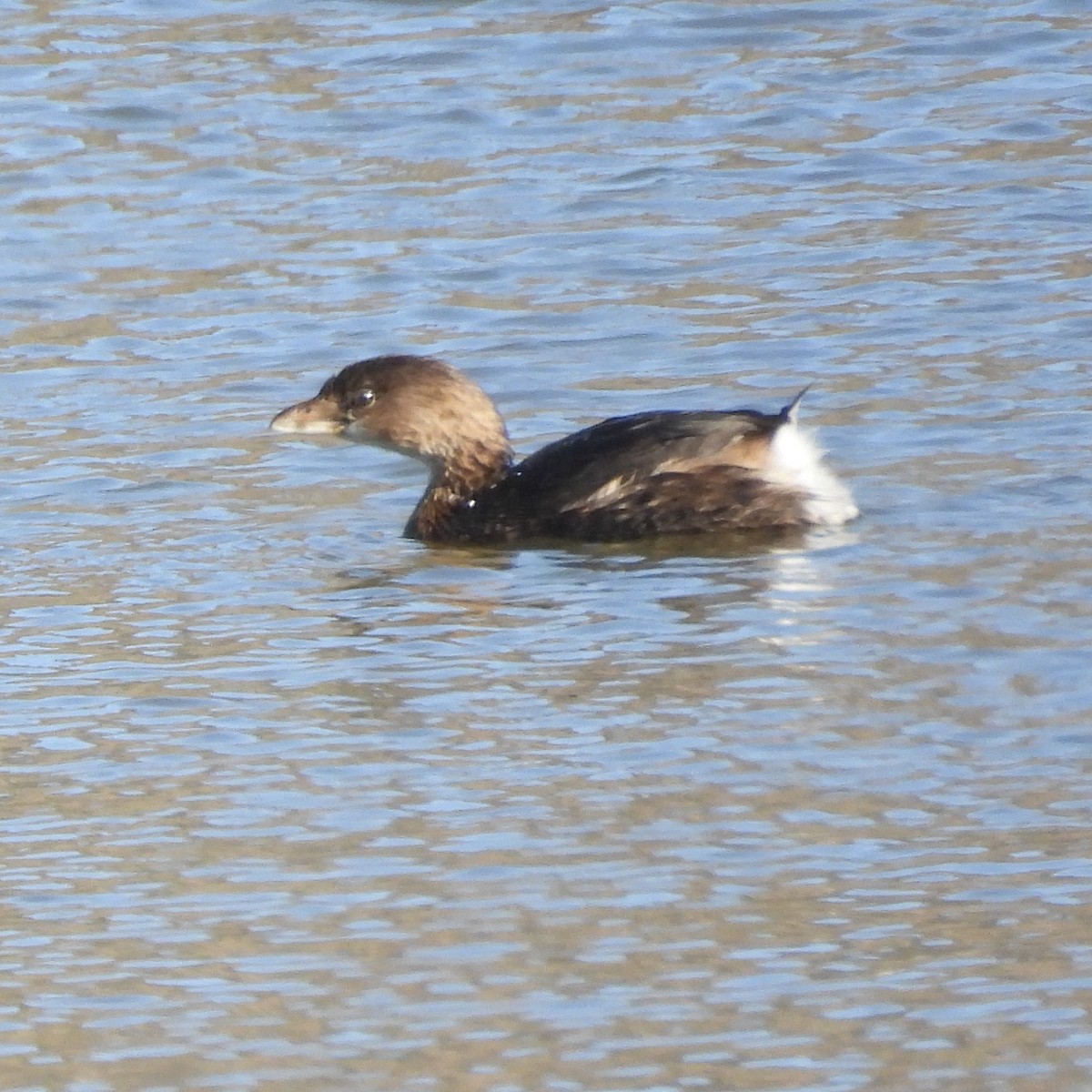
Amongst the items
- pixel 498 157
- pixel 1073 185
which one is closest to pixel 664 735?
pixel 1073 185

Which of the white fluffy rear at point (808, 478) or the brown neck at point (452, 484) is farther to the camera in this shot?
the brown neck at point (452, 484)

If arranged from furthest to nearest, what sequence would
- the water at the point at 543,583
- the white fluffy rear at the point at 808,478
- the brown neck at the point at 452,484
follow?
the brown neck at the point at 452,484 < the white fluffy rear at the point at 808,478 < the water at the point at 543,583

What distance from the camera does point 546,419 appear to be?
31.5ft

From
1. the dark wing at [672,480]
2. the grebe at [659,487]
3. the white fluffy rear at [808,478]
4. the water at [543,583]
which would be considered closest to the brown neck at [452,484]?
the grebe at [659,487]

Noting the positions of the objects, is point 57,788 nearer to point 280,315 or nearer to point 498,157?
point 280,315

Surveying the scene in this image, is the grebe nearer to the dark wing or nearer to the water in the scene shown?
the dark wing

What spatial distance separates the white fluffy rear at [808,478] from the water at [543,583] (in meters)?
0.16

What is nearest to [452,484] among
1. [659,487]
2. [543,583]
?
[659,487]

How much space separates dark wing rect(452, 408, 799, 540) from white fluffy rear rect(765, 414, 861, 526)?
4cm

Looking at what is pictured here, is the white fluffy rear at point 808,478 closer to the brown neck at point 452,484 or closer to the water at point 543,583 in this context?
the water at point 543,583

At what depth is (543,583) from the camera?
7684 millimetres

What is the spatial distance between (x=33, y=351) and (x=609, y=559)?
336 centimetres

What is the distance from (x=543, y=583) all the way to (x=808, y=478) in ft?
2.78

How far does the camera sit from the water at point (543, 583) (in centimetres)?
461
